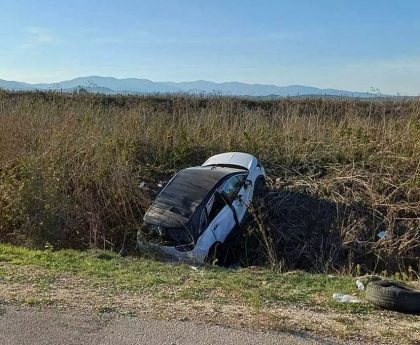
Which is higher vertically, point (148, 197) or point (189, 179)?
point (189, 179)

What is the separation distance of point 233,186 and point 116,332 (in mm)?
7128

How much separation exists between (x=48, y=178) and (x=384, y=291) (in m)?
7.96

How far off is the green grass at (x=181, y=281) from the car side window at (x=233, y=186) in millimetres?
3496

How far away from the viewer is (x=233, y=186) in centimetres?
1118

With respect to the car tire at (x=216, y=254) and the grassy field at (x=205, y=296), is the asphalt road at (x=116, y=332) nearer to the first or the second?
the grassy field at (x=205, y=296)

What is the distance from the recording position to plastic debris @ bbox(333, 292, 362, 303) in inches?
207

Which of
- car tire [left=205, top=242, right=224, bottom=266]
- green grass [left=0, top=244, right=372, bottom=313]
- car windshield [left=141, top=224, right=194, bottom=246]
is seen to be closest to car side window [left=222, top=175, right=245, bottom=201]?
car tire [left=205, top=242, right=224, bottom=266]

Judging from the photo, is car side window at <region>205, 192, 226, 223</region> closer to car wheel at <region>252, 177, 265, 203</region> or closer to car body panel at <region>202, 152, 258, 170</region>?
car body panel at <region>202, 152, 258, 170</region>

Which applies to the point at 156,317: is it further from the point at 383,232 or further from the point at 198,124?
the point at 198,124

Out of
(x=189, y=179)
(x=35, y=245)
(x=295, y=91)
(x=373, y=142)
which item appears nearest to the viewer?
(x=35, y=245)

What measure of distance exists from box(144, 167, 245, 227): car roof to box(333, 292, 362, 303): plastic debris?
183 inches

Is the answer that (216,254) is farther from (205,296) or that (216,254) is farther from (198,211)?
(205,296)

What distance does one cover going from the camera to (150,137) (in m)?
16.2

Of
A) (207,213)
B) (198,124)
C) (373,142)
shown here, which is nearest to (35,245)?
(207,213)
